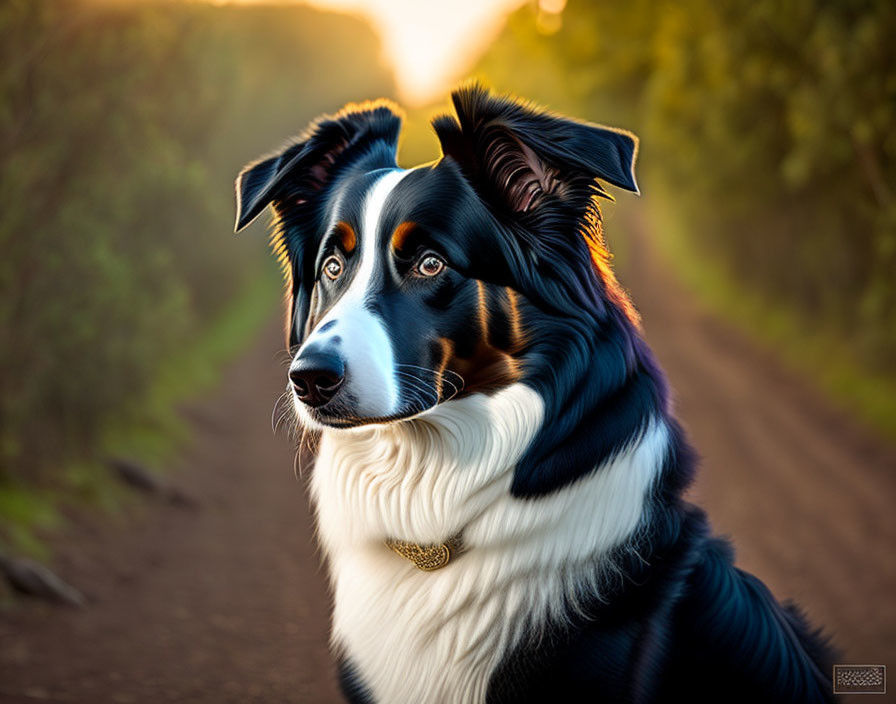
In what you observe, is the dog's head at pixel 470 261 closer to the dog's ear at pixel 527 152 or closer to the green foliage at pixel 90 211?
the dog's ear at pixel 527 152

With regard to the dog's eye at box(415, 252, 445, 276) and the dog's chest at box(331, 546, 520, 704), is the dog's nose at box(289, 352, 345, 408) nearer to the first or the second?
the dog's eye at box(415, 252, 445, 276)

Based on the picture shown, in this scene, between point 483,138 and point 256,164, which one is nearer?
point 483,138

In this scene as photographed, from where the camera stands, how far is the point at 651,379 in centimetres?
287

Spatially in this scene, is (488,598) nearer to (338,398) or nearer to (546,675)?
(546,675)

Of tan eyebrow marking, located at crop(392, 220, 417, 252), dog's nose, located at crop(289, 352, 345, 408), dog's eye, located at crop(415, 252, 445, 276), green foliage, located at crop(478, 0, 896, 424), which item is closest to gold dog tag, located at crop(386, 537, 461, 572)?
dog's nose, located at crop(289, 352, 345, 408)

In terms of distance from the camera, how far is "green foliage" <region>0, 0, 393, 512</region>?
287 inches

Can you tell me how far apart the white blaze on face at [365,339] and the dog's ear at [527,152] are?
0.38 meters

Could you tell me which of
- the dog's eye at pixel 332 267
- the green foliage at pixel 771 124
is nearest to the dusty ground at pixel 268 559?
the dog's eye at pixel 332 267

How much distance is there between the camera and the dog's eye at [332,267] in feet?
10.0

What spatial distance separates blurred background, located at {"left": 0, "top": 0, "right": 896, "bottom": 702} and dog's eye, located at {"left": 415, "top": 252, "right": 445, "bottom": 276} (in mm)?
689

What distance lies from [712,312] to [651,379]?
1764 centimetres

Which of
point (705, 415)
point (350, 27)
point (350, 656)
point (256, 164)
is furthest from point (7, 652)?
point (350, 27)
